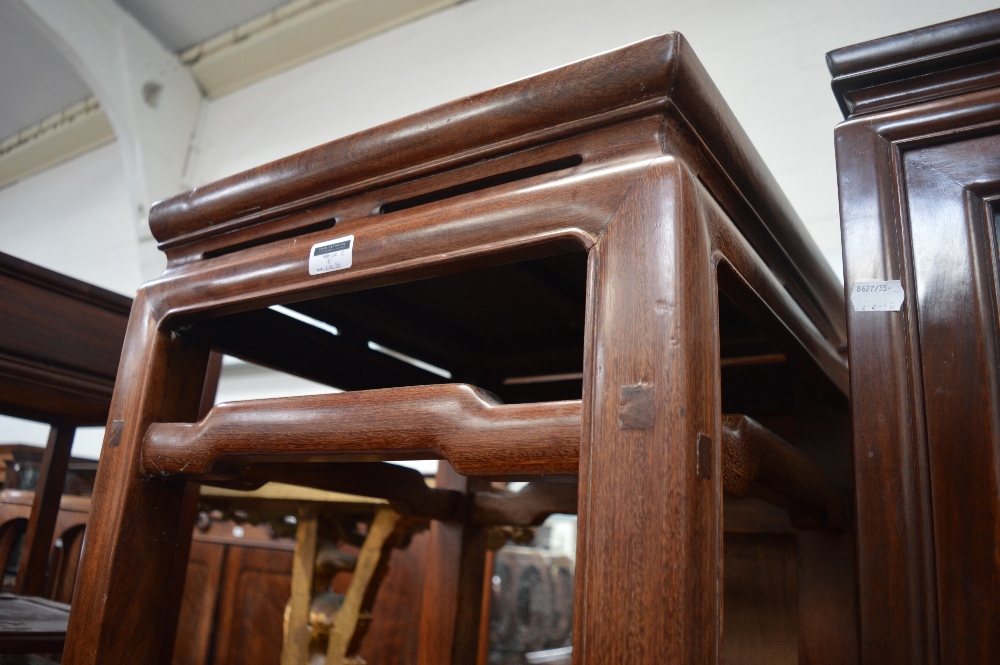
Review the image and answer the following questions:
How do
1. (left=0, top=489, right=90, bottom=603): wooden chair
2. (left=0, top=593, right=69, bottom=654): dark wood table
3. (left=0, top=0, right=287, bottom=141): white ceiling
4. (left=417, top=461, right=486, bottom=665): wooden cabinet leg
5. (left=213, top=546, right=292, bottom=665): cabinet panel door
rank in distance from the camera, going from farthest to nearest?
(left=0, top=0, right=287, bottom=141): white ceiling → (left=213, top=546, right=292, bottom=665): cabinet panel door → (left=0, top=489, right=90, bottom=603): wooden chair → (left=417, top=461, right=486, bottom=665): wooden cabinet leg → (left=0, top=593, right=69, bottom=654): dark wood table

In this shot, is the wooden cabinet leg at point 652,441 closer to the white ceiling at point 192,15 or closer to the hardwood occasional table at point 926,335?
the hardwood occasional table at point 926,335

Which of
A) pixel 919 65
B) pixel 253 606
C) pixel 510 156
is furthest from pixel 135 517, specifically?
pixel 253 606

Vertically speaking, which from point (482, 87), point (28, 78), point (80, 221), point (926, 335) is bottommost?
point (926, 335)

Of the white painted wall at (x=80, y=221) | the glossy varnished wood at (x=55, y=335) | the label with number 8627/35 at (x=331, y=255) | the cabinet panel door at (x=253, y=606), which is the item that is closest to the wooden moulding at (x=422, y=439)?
the label with number 8627/35 at (x=331, y=255)

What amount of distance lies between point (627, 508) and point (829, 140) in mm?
1317

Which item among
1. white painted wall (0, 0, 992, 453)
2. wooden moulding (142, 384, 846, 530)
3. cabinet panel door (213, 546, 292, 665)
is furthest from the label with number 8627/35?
cabinet panel door (213, 546, 292, 665)

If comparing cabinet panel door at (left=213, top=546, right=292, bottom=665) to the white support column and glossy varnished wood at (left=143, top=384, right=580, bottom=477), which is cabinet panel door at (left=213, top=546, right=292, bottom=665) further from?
glossy varnished wood at (left=143, top=384, right=580, bottom=477)

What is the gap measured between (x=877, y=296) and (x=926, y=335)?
0.05 m

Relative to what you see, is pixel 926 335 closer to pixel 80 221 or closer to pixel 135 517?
pixel 135 517

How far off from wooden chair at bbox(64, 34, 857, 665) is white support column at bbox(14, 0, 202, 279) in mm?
2025

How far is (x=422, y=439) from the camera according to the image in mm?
558

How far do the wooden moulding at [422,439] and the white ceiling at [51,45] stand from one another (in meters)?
2.30

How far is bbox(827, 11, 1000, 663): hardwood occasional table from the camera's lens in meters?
0.55

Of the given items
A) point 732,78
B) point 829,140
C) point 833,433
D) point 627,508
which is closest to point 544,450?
point 627,508
